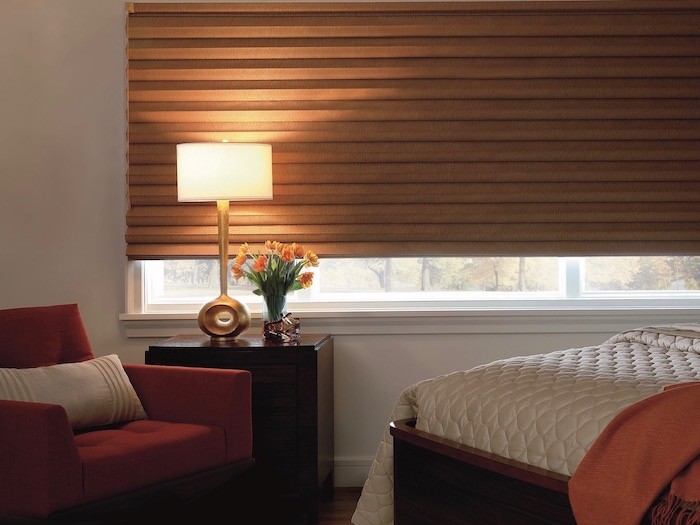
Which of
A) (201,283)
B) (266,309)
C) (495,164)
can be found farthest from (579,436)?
(201,283)

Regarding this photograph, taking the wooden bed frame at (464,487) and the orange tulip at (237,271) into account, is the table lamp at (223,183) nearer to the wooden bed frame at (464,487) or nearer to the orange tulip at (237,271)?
the orange tulip at (237,271)

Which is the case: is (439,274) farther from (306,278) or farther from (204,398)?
(204,398)

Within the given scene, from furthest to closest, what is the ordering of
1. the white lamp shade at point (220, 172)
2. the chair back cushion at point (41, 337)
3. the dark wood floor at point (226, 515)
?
1. the white lamp shade at point (220, 172)
2. the chair back cushion at point (41, 337)
3. the dark wood floor at point (226, 515)

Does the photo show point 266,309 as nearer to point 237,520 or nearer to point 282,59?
point 237,520

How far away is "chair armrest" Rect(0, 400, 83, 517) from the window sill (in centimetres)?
145

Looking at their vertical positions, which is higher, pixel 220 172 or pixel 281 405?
pixel 220 172

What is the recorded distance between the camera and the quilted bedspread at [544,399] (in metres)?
2.06

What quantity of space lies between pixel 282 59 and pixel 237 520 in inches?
73.4

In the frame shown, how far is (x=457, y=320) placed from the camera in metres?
3.77

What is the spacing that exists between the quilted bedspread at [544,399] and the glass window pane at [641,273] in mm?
1020

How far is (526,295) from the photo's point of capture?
387 centimetres

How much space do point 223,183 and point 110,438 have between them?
109 centimetres

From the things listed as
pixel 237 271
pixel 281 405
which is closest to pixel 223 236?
pixel 237 271

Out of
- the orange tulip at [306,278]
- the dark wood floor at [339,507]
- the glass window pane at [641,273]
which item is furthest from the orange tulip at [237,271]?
the glass window pane at [641,273]
